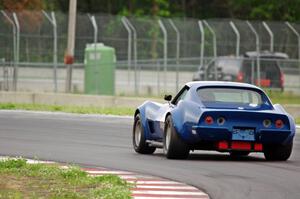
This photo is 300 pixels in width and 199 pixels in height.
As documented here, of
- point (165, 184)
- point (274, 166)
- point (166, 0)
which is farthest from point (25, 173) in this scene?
point (166, 0)

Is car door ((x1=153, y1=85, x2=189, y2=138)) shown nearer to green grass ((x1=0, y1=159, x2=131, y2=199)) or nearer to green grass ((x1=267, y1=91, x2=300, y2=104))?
green grass ((x1=0, y1=159, x2=131, y2=199))

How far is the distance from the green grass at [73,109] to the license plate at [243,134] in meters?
13.0

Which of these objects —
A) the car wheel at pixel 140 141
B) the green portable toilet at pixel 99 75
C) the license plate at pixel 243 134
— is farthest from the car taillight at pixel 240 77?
the license plate at pixel 243 134

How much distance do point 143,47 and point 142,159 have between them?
967 inches

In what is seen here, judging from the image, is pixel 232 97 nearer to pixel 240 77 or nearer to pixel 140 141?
pixel 140 141

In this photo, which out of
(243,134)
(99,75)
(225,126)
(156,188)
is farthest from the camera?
(99,75)

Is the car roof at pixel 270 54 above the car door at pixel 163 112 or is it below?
above

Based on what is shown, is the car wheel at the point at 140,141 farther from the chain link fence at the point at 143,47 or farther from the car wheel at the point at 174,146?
the chain link fence at the point at 143,47

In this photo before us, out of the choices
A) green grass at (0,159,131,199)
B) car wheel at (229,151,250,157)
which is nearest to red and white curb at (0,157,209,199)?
green grass at (0,159,131,199)

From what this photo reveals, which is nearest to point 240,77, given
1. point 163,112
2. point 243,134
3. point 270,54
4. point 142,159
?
point 270,54

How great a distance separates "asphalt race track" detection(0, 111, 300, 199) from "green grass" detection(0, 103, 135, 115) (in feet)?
11.4

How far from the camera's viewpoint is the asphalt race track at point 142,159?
1321 cm

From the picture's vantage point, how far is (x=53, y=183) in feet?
41.4

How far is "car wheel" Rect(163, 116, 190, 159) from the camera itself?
16625 millimetres
